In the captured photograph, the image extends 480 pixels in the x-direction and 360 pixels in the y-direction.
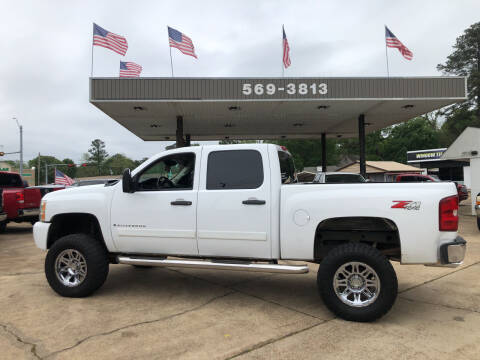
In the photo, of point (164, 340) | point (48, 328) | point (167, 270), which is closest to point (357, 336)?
point (164, 340)

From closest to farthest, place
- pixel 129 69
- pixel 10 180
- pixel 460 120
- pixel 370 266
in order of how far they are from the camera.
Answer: pixel 370 266 → pixel 10 180 → pixel 129 69 → pixel 460 120

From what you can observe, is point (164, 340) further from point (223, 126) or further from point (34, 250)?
point (223, 126)

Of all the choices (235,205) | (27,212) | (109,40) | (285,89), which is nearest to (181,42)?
(109,40)

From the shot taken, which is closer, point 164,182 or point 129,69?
point 164,182

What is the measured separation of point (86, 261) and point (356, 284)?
11.3 feet

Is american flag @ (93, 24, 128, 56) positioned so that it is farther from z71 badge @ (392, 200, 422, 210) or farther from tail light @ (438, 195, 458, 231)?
tail light @ (438, 195, 458, 231)

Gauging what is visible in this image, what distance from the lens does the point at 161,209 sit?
4719 millimetres

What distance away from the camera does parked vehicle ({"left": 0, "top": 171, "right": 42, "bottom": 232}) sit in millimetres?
11008

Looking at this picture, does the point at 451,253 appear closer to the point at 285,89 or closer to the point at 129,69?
the point at 285,89

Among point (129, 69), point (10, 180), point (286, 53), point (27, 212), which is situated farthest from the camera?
point (286, 53)

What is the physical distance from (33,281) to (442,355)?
18.6ft

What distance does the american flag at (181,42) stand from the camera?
562 inches

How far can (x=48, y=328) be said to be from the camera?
154 inches

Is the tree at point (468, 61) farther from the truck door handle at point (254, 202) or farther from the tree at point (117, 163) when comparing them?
the tree at point (117, 163)
